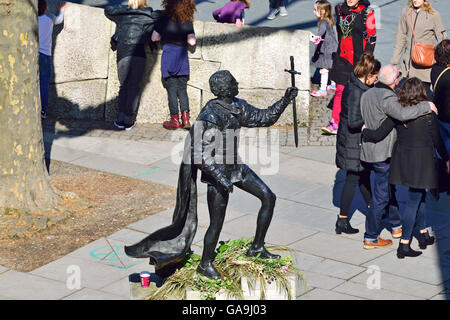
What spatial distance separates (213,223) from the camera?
757 cm

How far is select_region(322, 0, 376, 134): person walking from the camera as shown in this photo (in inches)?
485

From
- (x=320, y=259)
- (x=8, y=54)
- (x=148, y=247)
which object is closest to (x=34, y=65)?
(x=8, y=54)

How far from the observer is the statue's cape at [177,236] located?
759cm

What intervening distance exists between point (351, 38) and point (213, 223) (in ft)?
18.4

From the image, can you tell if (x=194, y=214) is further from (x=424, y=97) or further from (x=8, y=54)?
(x=8, y=54)

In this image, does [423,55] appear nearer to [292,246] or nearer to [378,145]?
[378,145]

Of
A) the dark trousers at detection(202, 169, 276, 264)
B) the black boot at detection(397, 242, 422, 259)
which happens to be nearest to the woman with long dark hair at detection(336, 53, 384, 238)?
the black boot at detection(397, 242, 422, 259)

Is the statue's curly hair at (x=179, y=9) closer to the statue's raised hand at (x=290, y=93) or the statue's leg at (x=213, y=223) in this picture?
the statue's raised hand at (x=290, y=93)

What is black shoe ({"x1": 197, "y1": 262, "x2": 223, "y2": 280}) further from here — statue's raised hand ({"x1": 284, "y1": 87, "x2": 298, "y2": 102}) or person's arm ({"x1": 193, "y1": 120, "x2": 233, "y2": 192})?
statue's raised hand ({"x1": 284, "y1": 87, "x2": 298, "y2": 102})

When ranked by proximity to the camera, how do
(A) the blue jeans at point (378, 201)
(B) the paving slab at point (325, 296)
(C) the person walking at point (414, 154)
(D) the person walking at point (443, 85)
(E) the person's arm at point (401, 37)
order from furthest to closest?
(E) the person's arm at point (401, 37)
(D) the person walking at point (443, 85)
(A) the blue jeans at point (378, 201)
(C) the person walking at point (414, 154)
(B) the paving slab at point (325, 296)

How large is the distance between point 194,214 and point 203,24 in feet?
19.7

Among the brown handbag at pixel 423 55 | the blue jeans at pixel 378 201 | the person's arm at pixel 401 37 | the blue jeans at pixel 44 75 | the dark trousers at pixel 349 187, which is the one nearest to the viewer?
the blue jeans at pixel 378 201

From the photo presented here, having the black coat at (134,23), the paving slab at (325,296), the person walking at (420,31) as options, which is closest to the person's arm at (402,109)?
the paving slab at (325,296)
